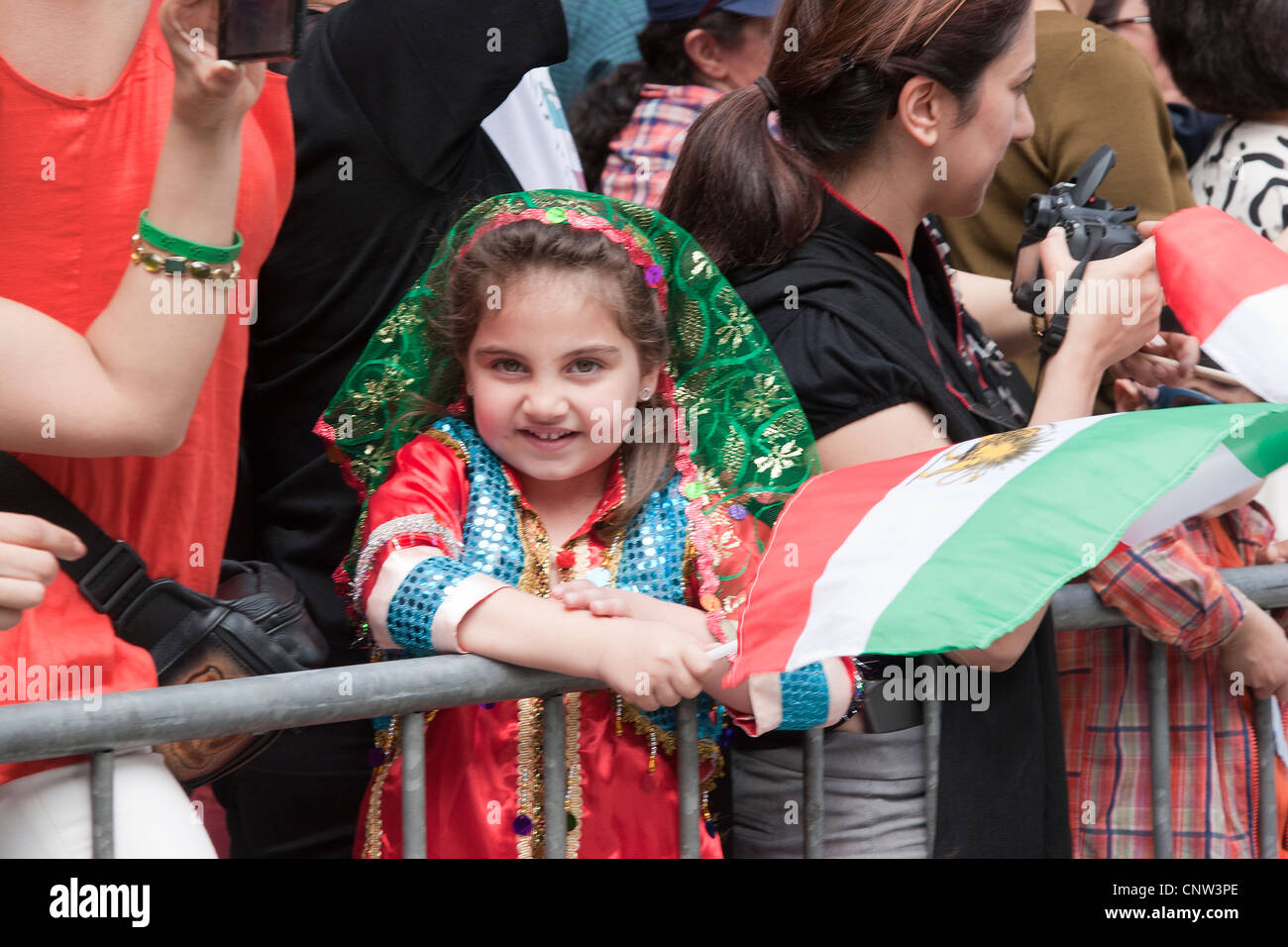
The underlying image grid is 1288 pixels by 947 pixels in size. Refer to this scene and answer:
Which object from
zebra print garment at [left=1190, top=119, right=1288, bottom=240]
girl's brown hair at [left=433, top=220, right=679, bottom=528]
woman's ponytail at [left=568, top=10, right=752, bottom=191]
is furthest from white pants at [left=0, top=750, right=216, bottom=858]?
zebra print garment at [left=1190, top=119, right=1288, bottom=240]

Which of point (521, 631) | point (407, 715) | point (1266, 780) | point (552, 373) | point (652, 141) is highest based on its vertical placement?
point (652, 141)

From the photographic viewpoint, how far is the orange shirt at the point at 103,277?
1.79m

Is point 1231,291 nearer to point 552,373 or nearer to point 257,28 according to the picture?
point 552,373

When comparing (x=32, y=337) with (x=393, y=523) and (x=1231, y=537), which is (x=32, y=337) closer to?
(x=393, y=523)

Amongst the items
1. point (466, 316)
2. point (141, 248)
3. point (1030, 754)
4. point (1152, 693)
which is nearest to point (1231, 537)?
point (1152, 693)

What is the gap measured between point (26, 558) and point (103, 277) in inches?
17.3

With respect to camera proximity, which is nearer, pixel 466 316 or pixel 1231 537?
pixel 466 316

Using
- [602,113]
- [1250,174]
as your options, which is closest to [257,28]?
[602,113]

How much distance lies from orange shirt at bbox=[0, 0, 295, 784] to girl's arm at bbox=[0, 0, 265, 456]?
0.15 feet

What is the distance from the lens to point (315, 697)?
1766 millimetres

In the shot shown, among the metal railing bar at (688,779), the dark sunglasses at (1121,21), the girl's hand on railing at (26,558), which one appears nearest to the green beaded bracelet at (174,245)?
the girl's hand on railing at (26,558)

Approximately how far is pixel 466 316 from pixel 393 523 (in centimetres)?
35

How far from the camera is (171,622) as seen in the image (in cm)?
188

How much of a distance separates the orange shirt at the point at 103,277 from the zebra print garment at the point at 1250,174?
89.6 inches
